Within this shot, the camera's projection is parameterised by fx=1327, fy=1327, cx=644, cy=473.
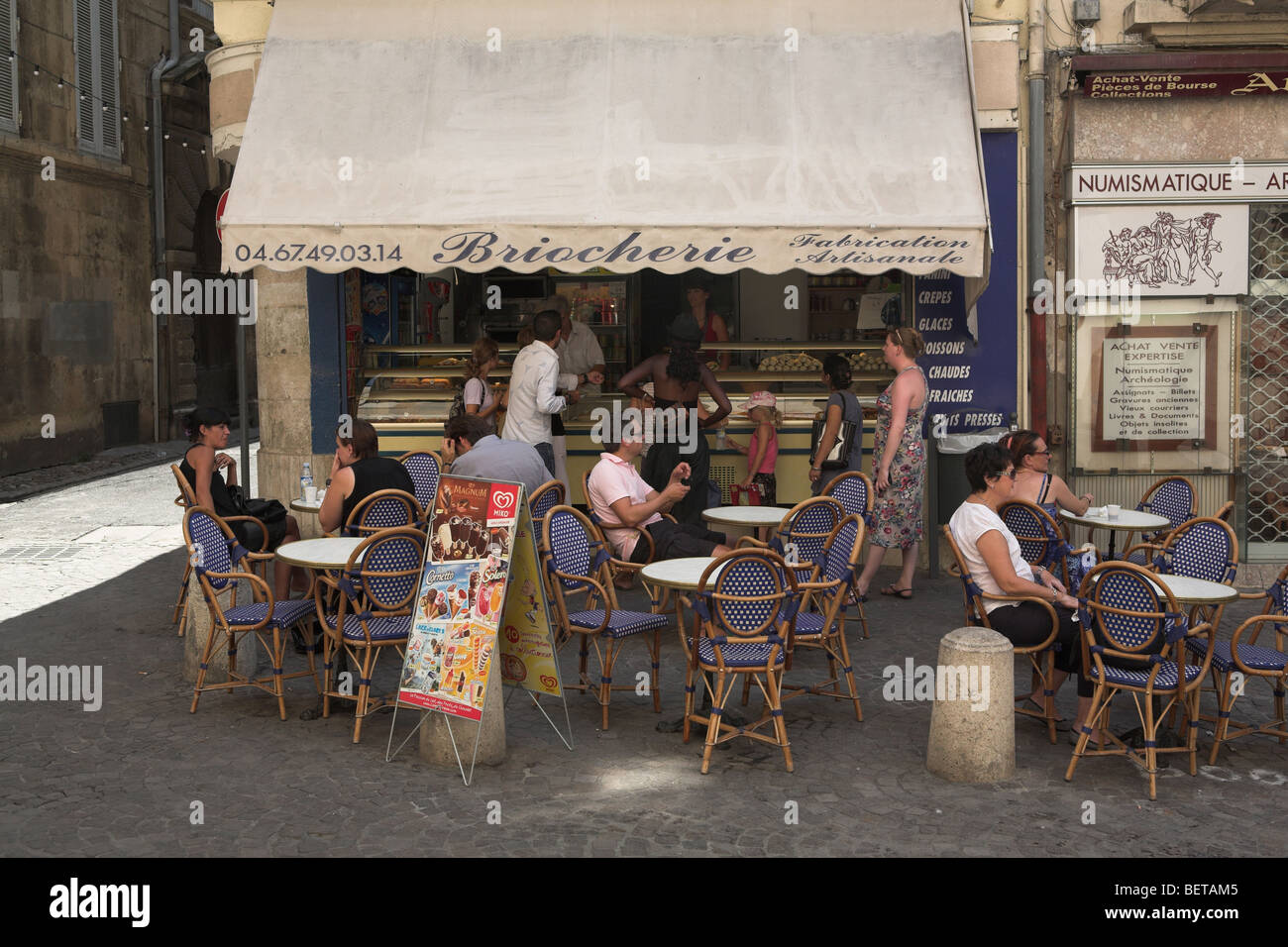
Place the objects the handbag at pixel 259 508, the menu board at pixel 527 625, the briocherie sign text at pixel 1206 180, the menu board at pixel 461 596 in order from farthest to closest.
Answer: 1. the briocherie sign text at pixel 1206 180
2. the handbag at pixel 259 508
3. the menu board at pixel 527 625
4. the menu board at pixel 461 596

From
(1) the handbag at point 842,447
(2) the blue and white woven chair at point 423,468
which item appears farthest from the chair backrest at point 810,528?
(2) the blue and white woven chair at point 423,468

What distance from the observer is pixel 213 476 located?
809 cm

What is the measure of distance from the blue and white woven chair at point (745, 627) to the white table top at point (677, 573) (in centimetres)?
19

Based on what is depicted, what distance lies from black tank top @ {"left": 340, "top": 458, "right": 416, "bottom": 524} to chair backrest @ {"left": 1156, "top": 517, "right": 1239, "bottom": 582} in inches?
155

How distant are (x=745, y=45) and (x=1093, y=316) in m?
3.37

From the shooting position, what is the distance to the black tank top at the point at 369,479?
7.08m

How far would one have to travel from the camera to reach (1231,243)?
10.0 meters

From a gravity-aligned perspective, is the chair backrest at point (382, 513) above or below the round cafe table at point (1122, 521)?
above

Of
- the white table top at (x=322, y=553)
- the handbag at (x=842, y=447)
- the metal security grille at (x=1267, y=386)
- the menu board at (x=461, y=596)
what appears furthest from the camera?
the metal security grille at (x=1267, y=386)

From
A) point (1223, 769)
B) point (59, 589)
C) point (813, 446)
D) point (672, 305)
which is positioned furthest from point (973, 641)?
point (672, 305)

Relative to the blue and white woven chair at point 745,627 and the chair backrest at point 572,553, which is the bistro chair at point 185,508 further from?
the blue and white woven chair at point 745,627

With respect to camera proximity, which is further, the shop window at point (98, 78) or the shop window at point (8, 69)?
the shop window at point (98, 78)

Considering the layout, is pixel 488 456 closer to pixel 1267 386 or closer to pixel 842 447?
pixel 842 447

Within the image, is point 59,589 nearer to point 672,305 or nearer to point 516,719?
point 516,719
